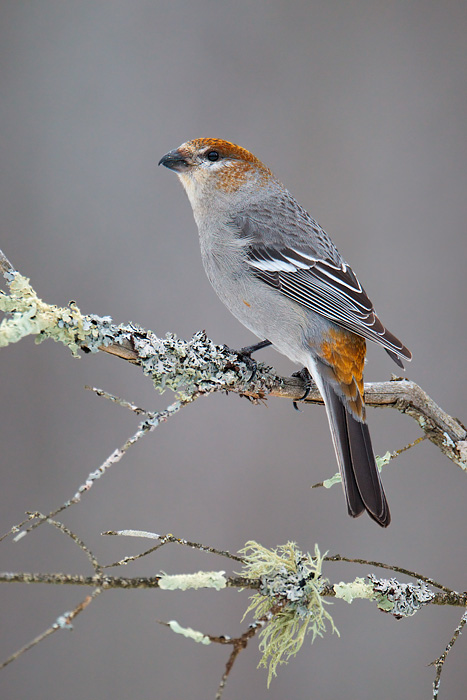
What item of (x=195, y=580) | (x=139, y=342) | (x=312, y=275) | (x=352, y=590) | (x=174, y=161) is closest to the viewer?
(x=195, y=580)

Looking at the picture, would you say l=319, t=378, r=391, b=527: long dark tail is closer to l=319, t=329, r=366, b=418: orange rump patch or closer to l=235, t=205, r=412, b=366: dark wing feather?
l=319, t=329, r=366, b=418: orange rump patch

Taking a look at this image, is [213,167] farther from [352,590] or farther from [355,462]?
[352,590]

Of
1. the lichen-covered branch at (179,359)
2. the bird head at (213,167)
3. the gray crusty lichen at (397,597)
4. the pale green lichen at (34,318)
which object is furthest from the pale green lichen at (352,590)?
the bird head at (213,167)

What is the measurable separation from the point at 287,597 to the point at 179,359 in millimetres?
541

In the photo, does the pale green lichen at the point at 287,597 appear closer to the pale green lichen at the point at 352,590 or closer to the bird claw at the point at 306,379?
the pale green lichen at the point at 352,590

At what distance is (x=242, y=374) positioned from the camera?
4.86 ft

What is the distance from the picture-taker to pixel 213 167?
1.99 m

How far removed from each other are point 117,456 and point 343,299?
0.98 meters

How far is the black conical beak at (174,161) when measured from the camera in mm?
1969

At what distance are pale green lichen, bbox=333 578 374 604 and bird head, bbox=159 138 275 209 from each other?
1.25m

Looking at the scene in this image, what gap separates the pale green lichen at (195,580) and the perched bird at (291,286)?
21.0 inches

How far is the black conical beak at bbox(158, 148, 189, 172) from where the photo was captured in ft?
6.46

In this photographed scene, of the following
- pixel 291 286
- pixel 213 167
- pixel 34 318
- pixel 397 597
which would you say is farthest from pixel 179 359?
pixel 213 167

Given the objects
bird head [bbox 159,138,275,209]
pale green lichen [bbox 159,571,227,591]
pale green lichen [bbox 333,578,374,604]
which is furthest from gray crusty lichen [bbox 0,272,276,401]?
bird head [bbox 159,138,275,209]
